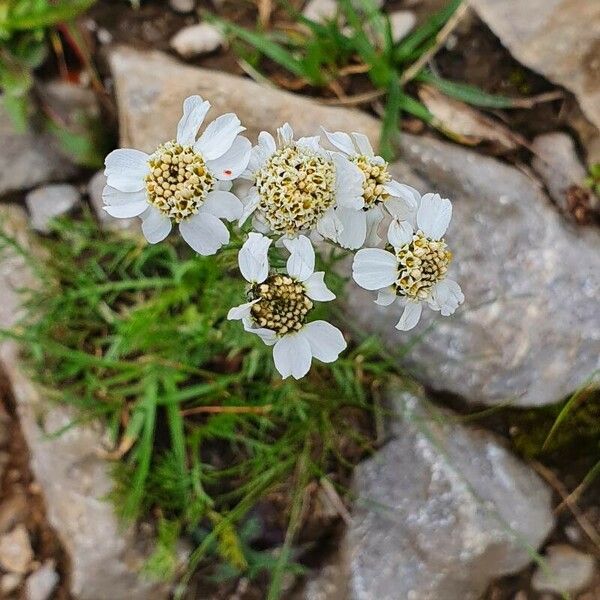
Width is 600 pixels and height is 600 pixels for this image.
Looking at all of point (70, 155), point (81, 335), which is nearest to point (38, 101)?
point (70, 155)

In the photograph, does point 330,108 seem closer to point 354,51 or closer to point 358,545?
point 354,51

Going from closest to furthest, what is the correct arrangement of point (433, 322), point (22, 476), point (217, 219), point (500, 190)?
point (217, 219), point (433, 322), point (500, 190), point (22, 476)

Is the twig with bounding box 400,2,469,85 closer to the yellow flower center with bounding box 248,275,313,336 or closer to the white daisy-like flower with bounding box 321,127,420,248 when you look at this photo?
the white daisy-like flower with bounding box 321,127,420,248

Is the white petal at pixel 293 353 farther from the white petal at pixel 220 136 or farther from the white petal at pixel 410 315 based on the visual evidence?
the white petal at pixel 220 136

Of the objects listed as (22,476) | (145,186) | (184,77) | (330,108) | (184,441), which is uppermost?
(145,186)

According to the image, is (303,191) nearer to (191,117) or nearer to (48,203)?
(191,117)

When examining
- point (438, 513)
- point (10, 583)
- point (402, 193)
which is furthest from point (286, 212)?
point (10, 583)

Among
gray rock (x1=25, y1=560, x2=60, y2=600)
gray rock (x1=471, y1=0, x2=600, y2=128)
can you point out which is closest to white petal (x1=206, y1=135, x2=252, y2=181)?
gray rock (x1=471, y1=0, x2=600, y2=128)
